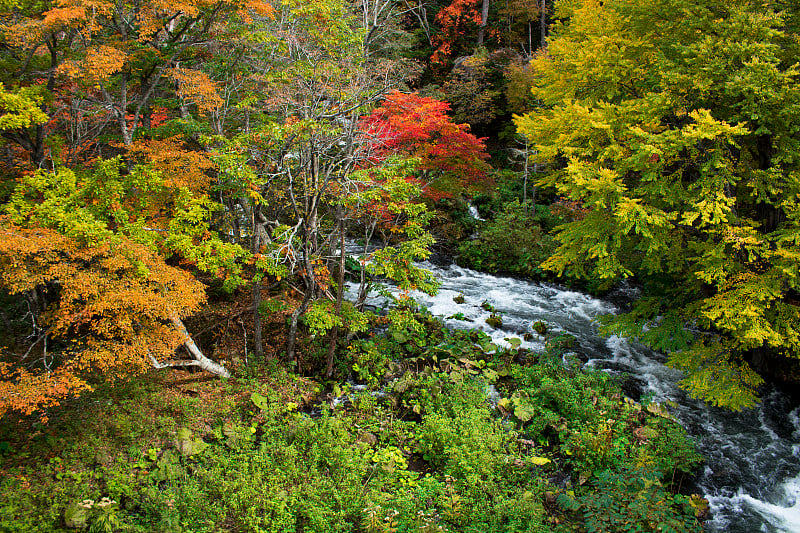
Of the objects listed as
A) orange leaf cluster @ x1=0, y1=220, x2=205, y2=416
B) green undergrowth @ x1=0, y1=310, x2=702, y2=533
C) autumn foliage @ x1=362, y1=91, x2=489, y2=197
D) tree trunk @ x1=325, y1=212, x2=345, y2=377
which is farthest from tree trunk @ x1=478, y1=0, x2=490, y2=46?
orange leaf cluster @ x1=0, y1=220, x2=205, y2=416

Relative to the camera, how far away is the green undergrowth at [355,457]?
17.8 ft

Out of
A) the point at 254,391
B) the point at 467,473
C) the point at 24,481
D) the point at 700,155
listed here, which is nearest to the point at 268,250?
the point at 254,391

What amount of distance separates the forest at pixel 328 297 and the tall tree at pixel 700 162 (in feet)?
0.21

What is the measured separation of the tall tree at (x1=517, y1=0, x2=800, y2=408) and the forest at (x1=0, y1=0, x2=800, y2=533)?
0.06 m

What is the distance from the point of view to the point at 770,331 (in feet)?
22.0

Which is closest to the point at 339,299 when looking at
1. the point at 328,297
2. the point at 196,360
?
the point at 328,297

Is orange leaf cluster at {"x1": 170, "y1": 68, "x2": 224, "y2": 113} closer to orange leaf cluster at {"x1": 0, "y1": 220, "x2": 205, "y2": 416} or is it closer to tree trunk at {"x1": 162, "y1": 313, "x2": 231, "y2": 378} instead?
orange leaf cluster at {"x1": 0, "y1": 220, "x2": 205, "y2": 416}

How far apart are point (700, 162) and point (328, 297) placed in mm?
7975

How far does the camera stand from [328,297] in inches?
385

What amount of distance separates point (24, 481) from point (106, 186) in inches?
162

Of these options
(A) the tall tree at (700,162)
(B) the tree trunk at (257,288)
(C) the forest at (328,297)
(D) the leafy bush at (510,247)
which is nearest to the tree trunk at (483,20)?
(D) the leafy bush at (510,247)

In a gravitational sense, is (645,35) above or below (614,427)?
above

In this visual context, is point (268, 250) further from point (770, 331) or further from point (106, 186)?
point (770, 331)

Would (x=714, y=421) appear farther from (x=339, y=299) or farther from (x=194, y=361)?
(x=194, y=361)
